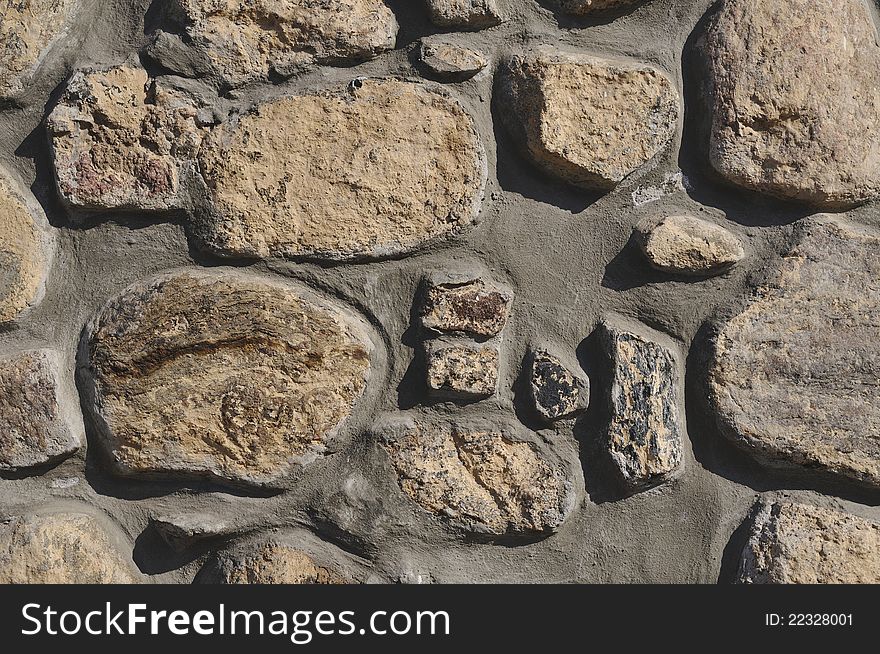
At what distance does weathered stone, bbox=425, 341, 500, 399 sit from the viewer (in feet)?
2.83

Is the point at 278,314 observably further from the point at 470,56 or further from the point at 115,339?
the point at 470,56

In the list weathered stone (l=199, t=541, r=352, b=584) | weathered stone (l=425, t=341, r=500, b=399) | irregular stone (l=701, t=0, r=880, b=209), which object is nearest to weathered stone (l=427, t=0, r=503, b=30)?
irregular stone (l=701, t=0, r=880, b=209)

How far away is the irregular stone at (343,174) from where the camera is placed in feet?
2.82

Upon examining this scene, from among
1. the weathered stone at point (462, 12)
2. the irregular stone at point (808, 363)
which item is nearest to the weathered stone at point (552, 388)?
the irregular stone at point (808, 363)

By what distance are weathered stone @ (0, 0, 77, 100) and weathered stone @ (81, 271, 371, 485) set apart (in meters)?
0.26

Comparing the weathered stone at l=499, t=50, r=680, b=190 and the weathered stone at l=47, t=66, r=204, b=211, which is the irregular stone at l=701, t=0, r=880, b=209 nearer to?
the weathered stone at l=499, t=50, r=680, b=190

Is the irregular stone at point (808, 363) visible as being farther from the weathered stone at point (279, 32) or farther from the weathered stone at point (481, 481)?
the weathered stone at point (279, 32)

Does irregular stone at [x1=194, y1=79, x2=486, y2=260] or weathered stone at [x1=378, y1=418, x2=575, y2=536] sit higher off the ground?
irregular stone at [x1=194, y1=79, x2=486, y2=260]

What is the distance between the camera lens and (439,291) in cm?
87

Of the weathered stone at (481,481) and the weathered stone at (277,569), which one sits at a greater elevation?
the weathered stone at (481,481)

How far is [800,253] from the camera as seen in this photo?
35.3 inches

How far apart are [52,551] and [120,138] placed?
456mm

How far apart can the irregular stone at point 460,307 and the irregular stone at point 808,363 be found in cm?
26

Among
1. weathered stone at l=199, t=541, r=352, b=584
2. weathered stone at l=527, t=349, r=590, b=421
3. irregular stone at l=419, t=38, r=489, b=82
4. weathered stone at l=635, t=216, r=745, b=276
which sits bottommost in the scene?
weathered stone at l=199, t=541, r=352, b=584
